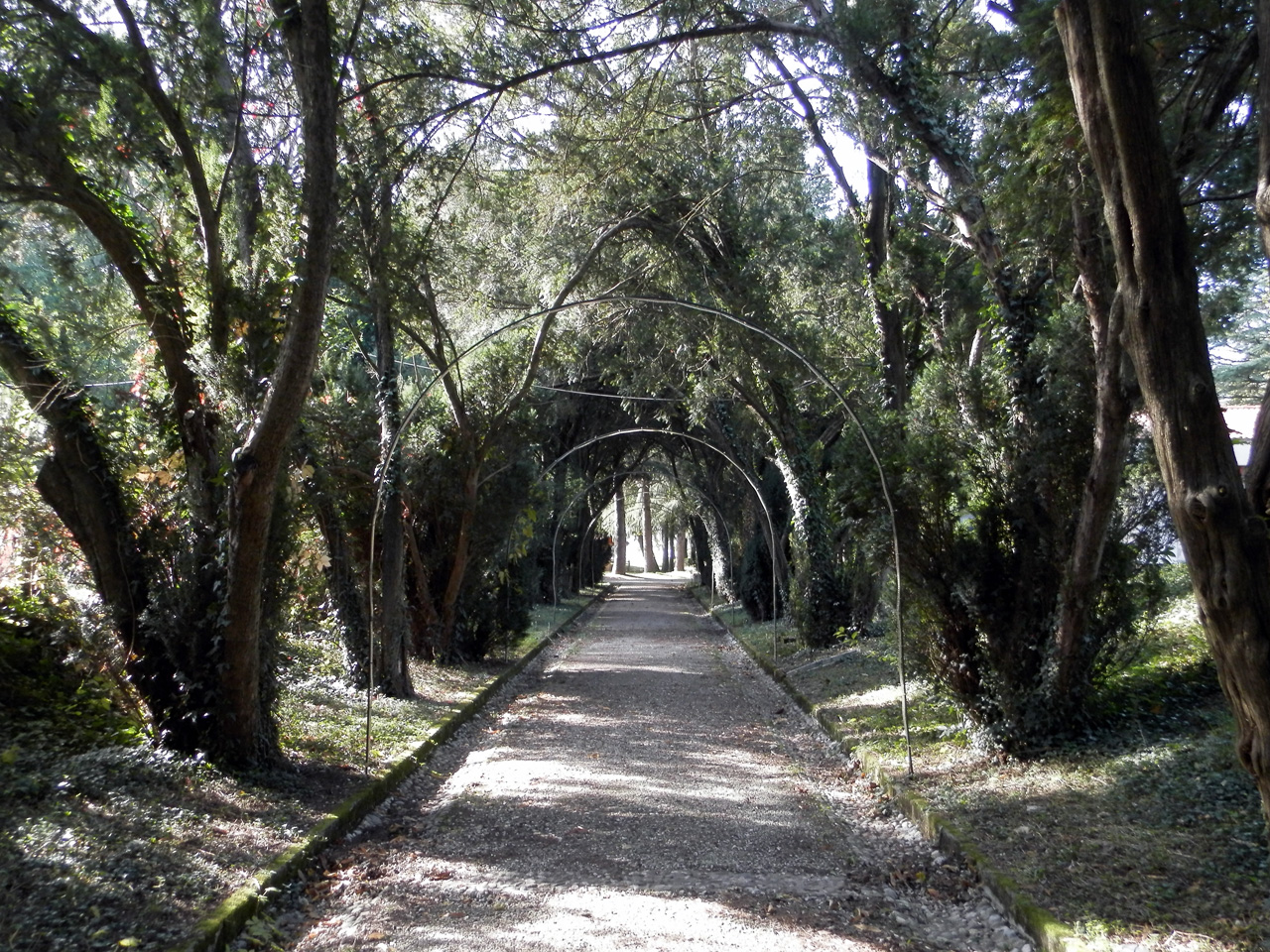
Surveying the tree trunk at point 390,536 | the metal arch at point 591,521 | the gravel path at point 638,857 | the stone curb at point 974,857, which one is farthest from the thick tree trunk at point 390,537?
the metal arch at point 591,521

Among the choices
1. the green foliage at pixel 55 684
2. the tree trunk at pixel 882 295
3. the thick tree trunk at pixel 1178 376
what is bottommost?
the green foliage at pixel 55 684

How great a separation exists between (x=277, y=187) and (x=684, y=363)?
1083 centimetres

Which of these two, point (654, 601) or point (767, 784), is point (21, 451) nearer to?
point (767, 784)

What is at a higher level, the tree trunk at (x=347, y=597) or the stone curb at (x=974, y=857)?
the tree trunk at (x=347, y=597)

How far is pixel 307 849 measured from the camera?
6113 millimetres

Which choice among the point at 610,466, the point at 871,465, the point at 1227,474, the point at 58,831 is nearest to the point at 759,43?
the point at 871,465

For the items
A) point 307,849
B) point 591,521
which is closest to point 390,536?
point 307,849

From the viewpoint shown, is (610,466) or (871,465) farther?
(610,466)

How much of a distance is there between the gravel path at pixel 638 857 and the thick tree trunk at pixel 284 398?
1334 mm

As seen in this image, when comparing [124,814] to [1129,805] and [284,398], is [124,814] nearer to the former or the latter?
[284,398]

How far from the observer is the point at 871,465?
9.12 m

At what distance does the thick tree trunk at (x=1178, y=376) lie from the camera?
434 cm

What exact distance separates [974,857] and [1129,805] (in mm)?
1270

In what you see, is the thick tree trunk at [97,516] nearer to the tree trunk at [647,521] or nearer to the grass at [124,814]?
the grass at [124,814]
